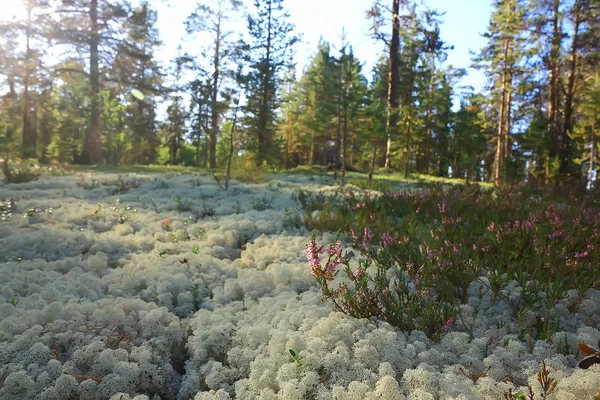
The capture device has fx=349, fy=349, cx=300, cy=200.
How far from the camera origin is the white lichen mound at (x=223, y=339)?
1.86m

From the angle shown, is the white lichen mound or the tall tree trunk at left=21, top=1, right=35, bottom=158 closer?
the white lichen mound

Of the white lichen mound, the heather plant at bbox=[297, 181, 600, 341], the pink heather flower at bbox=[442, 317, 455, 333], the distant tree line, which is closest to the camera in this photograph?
the white lichen mound

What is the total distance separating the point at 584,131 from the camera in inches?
774

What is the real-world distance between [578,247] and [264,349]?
11.0ft

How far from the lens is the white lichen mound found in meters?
1.86

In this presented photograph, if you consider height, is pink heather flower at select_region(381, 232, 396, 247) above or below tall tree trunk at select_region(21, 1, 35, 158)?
below

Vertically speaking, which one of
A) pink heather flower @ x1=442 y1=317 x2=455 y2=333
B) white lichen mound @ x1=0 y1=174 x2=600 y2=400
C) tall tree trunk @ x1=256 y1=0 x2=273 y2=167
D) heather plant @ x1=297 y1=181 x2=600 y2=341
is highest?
tall tree trunk @ x1=256 y1=0 x2=273 y2=167

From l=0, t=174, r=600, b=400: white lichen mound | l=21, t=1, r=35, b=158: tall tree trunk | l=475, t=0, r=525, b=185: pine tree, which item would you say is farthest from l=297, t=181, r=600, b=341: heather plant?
l=21, t=1, r=35, b=158: tall tree trunk

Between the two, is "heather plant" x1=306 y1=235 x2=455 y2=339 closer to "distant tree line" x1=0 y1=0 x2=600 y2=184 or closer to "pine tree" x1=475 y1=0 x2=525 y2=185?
"distant tree line" x1=0 y1=0 x2=600 y2=184

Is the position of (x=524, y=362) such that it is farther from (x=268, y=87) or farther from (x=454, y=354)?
(x=268, y=87)

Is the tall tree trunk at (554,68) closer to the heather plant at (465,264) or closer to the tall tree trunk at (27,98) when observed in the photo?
the heather plant at (465,264)

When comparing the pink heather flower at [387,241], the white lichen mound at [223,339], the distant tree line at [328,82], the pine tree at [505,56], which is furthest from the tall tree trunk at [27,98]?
the pine tree at [505,56]

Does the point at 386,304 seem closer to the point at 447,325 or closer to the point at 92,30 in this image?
the point at 447,325

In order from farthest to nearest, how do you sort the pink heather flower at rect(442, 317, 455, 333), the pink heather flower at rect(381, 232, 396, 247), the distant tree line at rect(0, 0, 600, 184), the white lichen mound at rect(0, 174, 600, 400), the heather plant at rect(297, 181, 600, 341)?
the distant tree line at rect(0, 0, 600, 184)
the pink heather flower at rect(381, 232, 396, 247)
the heather plant at rect(297, 181, 600, 341)
the pink heather flower at rect(442, 317, 455, 333)
the white lichen mound at rect(0, 174, 600, 400)
